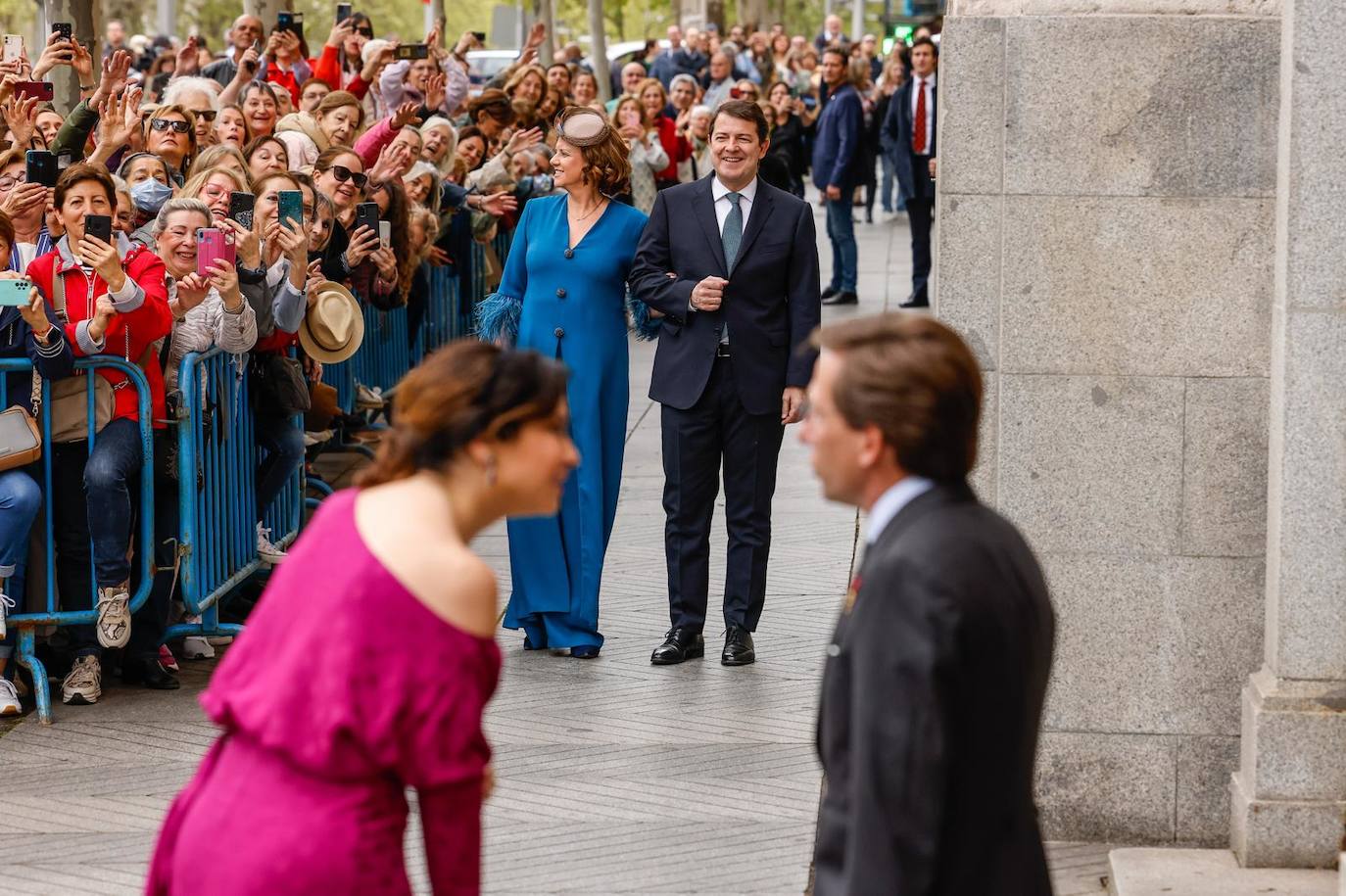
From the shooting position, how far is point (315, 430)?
32.6 ft

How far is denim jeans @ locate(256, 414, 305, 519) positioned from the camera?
8570 millimetres

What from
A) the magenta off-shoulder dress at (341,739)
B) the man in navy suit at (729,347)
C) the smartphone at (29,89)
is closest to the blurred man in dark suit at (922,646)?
the magenta off-shoulder dress at (341,739)

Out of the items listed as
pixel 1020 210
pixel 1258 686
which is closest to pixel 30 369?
pixel 1020 210

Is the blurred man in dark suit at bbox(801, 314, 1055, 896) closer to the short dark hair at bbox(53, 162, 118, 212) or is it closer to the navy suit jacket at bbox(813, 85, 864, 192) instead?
the short dark hair at bbox(53, 162, 118, 212)

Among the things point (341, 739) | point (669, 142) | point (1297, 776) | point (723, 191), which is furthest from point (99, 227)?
point (669, 142)

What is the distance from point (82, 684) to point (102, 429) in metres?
0.91

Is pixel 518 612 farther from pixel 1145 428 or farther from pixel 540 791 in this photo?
pixel 1145 428

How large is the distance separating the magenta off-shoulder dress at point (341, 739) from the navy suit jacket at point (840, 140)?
15.9m

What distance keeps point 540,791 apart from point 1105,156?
251 cm

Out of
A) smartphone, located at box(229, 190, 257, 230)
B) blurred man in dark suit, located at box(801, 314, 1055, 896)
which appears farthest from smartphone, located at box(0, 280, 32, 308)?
blurred man in dark suit, located at box(801, 314, 1055, 896)

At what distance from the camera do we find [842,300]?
60.7ft

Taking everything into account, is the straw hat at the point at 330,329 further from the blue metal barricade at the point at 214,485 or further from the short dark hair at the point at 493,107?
the short dark hair at the point at 493,107

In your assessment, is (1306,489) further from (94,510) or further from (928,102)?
(928,102)

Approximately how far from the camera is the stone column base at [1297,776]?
17.0 feet
